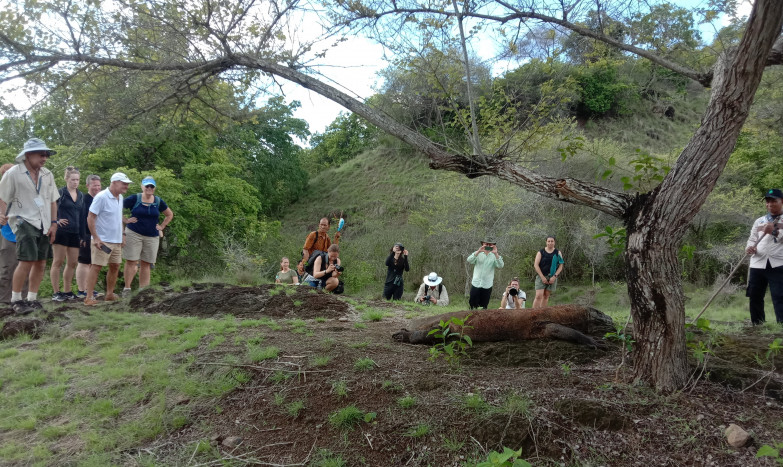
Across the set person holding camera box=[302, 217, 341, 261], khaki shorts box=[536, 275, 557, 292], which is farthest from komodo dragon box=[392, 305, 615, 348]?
Result: person holding camera box=[302, 217, 341, 261]

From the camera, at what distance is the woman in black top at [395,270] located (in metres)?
9.43

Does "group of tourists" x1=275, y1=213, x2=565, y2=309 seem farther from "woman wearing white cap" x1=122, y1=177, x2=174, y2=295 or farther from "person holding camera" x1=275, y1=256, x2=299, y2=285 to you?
"woman wearing white cap" x1=122, y1=177, x2=174, y2=295

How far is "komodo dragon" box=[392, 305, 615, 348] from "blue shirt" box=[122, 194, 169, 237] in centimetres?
474

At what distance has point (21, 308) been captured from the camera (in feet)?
19.2

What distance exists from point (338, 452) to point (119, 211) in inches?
219

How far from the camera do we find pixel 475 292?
8.52 meters

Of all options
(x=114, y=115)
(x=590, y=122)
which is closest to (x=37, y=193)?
(x=114, y=115)

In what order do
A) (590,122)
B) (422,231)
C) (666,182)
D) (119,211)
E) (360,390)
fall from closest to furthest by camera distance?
Result: (666,182) → (360,390) → (119,211) → (422,231) → (590,122)

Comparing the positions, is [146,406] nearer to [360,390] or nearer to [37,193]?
[360,390]

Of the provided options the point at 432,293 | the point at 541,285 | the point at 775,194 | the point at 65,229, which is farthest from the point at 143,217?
the point at 775,194

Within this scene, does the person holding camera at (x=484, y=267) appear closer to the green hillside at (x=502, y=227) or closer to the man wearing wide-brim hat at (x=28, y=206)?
the man wearing wide-brim hat at (x=28, y=206)

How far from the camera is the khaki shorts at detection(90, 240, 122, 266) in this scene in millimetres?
6625

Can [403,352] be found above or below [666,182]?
below

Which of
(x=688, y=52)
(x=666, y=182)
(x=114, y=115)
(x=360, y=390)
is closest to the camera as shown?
(x=666, y=182)
